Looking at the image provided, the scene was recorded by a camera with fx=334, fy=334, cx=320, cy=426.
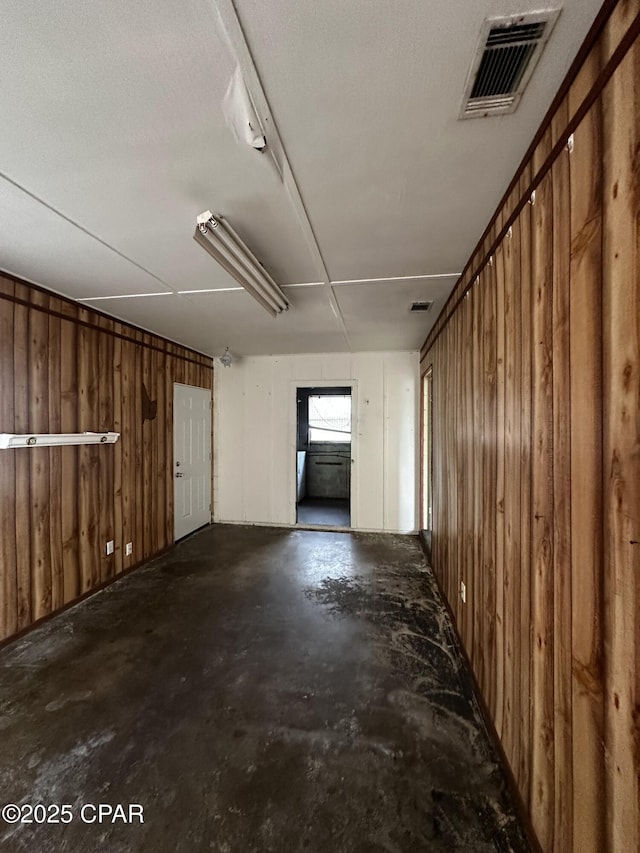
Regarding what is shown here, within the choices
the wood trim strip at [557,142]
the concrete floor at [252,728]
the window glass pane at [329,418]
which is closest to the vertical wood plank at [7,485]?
the concrete floor at [252,728]

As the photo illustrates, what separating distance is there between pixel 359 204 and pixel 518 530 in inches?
60.9

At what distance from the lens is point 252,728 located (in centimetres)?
165

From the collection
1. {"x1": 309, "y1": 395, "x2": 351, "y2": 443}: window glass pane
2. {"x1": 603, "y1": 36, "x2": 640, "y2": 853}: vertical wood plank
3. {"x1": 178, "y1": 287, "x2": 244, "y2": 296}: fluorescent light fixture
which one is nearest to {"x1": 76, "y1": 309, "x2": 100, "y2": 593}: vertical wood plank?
{"x1": 178, "y1": 287, "x2": 244, "y2": 296}: fluorescent light fixture

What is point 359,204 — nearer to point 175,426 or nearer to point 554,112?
point 554,112

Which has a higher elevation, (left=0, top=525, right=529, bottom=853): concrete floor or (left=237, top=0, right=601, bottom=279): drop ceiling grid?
(left=237, top=0, right=601, bottom=279): drop ceiling grid

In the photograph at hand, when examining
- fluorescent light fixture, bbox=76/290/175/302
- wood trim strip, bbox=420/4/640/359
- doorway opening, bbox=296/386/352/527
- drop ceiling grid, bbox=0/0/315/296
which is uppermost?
fluorescent light fixture, bbox=76/290/175/302

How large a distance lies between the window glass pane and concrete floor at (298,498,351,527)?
52.3 inches

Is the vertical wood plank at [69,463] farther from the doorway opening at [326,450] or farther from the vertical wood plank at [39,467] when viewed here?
the doorway opening at [326,450]

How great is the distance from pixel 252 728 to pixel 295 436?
3.48 metres

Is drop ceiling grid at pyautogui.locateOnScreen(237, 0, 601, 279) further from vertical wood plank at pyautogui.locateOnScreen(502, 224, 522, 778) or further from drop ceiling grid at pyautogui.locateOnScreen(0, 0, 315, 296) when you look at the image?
vertical wood plank at pyautogui.locateOnScreen(502, 224, 522, 778)

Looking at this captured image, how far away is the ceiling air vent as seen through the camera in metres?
0.82

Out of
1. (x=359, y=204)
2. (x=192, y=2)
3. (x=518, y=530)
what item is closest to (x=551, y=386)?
(x=518, y=530)

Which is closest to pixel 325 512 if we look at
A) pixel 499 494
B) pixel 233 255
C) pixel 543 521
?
pixel 499 494

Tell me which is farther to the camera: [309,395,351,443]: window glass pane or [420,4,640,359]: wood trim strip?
[309,395,351,443]: window glass pane
